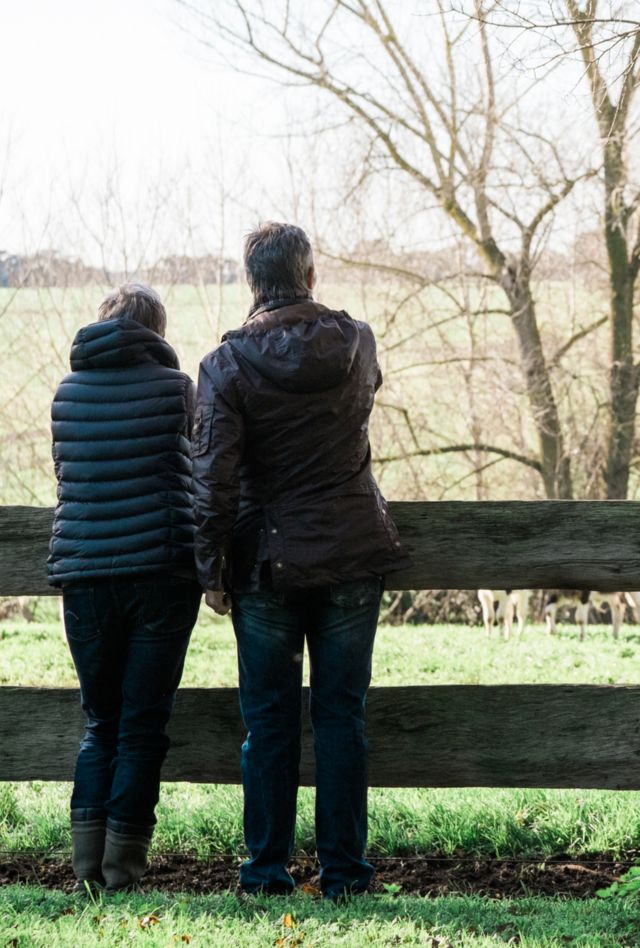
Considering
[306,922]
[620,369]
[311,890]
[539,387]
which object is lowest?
[311,890]

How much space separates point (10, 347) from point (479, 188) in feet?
23.4

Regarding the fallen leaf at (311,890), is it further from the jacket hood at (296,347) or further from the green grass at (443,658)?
the green grass at (443,658)

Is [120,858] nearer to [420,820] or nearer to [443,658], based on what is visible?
[420,820]

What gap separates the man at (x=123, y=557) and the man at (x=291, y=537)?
218mm

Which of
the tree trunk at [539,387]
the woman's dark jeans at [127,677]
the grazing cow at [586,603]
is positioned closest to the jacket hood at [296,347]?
the woman's dark jeans at [127,677]

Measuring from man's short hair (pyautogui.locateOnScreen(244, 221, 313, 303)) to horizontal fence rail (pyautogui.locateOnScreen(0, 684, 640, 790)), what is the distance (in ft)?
4.74

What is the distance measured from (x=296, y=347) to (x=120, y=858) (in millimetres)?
1723

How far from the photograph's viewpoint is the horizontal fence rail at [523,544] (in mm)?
3885

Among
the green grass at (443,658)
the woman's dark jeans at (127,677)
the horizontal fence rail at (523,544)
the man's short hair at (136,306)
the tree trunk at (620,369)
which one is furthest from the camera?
the tree trunk at (620,369)

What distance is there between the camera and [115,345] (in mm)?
3598

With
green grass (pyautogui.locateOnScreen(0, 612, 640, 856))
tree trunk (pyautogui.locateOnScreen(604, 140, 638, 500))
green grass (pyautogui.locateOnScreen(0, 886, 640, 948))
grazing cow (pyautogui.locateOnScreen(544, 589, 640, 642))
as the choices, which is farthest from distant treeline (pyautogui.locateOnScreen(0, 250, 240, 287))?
green grass (pyautogui.locateOnScreen(0, 886, 640, 948))

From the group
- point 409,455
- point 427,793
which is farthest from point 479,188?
point 427,793

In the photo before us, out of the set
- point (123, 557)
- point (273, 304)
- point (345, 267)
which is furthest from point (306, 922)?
point (345, 267)

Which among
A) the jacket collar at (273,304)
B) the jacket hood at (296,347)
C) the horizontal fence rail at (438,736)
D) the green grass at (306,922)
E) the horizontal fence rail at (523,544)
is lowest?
the green grass at (306,922)
